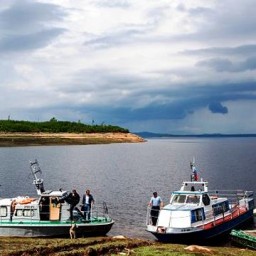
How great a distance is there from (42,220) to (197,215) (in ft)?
32.2

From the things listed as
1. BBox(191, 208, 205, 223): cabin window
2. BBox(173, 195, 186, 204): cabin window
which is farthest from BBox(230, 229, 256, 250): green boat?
BBox(173, 195, 186, 204): cabin window

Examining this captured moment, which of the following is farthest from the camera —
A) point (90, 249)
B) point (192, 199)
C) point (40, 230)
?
point (192, 199)

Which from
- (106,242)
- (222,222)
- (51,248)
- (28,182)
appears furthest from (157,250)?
(28,182)

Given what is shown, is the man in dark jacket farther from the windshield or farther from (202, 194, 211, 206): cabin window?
(202, 194, 211, 206): cabin window

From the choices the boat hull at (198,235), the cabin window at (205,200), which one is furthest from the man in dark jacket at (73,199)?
the cabin window at (205,200)

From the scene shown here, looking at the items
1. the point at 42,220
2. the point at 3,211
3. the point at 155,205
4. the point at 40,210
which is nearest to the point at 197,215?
the point at 155,205

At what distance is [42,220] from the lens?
97.1 feet

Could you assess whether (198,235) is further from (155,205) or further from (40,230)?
(40,230)

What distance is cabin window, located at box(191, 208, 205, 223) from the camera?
29156 mm

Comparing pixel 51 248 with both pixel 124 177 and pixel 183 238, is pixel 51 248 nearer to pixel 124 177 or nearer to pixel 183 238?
pixel 183 238

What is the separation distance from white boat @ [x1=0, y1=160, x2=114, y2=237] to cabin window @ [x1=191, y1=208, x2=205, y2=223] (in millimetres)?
5461

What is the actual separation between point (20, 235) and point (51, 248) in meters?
7.77

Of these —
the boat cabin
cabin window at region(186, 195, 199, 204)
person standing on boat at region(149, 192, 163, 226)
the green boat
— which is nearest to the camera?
the green boat

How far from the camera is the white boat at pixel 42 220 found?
29.1 m
